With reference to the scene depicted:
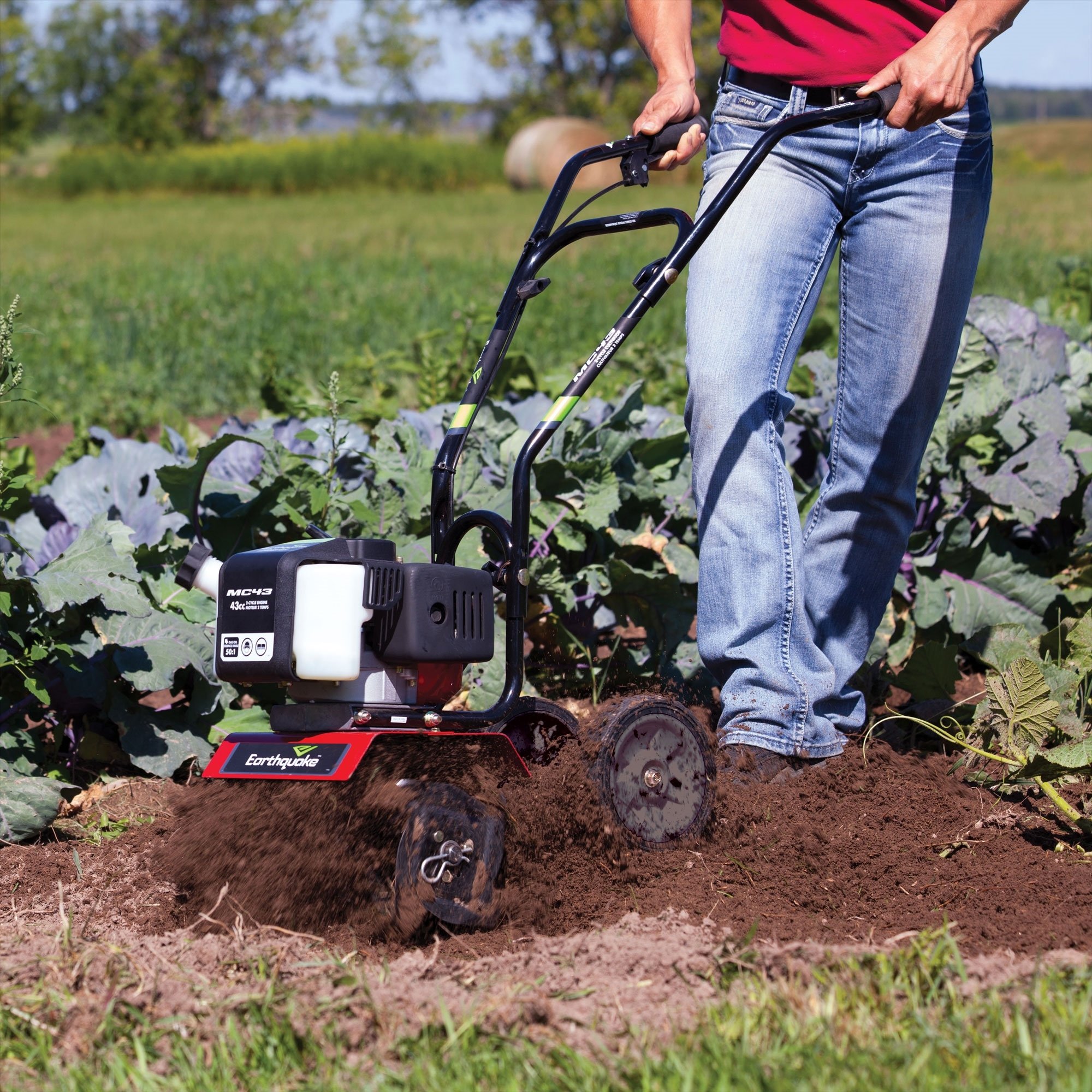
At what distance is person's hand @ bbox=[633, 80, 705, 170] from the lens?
101 inches

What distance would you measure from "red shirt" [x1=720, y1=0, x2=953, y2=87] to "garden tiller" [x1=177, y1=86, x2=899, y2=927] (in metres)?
0.13

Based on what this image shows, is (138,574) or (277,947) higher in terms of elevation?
(138,574)

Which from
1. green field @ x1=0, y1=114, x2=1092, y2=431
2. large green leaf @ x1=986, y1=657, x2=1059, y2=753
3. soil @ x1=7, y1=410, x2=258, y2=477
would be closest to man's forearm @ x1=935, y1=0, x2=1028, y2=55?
large green leaf @ x1=986, y1=657, x2=1059, y2=753

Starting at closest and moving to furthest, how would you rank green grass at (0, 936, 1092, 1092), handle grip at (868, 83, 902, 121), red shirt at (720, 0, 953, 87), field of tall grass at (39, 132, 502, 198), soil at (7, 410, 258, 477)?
green grass at (0, 936, 1092, 1092)
handle grip at (868, 83, 902, 121)
red shirt at (720, 0, 953, 87)
soil at (7, 410, 258, 477)
field of tall grass at (39, 132, 502, 198)

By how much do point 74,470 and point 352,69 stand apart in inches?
2371

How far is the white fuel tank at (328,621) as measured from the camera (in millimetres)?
1990

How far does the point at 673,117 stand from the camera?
8.49ft

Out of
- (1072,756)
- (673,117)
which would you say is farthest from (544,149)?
(1072,756)

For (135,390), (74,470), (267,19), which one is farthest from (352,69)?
(74,470)

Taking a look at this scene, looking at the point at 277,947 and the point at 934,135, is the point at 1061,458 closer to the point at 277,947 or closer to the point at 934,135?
the point at 934,135

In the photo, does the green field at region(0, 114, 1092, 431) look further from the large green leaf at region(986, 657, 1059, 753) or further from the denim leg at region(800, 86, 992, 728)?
the large green leaf at region(986, 657, 1059, 753)

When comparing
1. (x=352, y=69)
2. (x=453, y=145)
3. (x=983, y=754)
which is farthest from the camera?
(x=352, y=69)

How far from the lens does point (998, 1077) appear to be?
4.67 feet

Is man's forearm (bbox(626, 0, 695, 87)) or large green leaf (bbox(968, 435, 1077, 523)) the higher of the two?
man's forearm (bbox(626, 0, 695, 87))
